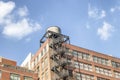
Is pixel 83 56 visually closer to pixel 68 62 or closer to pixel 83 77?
pixel 83 77

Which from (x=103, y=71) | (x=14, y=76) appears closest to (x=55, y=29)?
(x=14, y=76)

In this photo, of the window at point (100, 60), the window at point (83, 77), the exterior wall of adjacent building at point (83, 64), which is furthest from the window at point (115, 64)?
the window at point (83, 77)

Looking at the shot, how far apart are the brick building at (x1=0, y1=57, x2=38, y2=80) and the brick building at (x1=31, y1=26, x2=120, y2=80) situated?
381 cm

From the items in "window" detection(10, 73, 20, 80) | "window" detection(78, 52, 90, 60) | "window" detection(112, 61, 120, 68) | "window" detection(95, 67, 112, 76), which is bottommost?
"window" detection(10, 73, 20, 80)

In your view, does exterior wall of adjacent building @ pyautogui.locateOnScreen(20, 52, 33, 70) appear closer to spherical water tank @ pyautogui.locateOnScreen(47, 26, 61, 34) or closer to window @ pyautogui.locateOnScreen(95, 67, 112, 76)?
spherical water tank @ pyautogui.locateOnScreen(47, 26, 61, 34)

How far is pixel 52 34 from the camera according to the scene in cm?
8738

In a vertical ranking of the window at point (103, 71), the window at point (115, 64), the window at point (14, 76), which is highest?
the window at point (115, 64)

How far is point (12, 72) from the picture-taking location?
82000 mm

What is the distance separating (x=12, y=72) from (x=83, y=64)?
22.8 meters

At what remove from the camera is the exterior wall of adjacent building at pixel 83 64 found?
85.9 m

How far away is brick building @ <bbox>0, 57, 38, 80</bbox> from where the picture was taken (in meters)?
80.4

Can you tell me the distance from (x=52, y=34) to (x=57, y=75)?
43.4 feet

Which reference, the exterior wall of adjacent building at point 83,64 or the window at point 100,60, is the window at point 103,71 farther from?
the window at point 100,60

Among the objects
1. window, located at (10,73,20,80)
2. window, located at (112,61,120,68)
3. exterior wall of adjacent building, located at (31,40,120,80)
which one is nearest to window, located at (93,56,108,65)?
exterior wall of adjacent building, located at (31,40,120,80)
